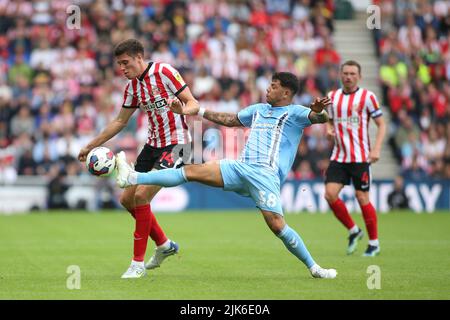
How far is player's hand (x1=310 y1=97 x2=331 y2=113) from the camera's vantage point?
872 centimetres

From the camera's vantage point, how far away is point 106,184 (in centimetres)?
2166

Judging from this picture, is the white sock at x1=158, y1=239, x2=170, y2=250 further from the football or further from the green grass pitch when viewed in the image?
the football

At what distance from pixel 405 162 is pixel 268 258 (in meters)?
12.9

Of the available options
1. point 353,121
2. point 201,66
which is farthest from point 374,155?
point 201,66

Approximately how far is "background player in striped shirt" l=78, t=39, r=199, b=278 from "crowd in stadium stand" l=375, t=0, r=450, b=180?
13955 mm

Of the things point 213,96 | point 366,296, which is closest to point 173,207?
point 213,96

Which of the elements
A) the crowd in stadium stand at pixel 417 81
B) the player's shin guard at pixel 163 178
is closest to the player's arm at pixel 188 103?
the player's shin guard at pixel 163 178

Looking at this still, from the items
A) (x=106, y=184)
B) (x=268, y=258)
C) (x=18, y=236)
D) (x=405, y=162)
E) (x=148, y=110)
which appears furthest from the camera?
(x=405, y=162)

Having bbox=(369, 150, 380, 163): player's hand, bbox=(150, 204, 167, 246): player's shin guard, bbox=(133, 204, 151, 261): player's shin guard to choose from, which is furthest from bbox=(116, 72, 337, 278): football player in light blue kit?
bbox=(369, 150, 380, 163): player's hand

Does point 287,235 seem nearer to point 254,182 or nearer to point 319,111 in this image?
point 254,182

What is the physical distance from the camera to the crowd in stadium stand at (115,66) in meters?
22.2

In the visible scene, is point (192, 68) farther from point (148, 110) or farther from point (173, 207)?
point (148, 110)

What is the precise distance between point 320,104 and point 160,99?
183 centimetres

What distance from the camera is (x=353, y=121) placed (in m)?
12.6
